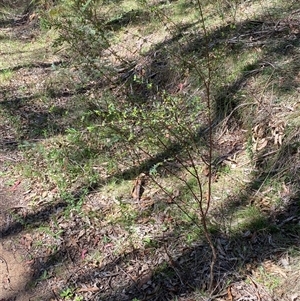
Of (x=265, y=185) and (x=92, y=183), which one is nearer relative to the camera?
(x=265, y=185)

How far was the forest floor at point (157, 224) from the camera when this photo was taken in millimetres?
3461

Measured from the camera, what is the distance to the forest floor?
3461mm

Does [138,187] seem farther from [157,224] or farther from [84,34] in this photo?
[84,34]

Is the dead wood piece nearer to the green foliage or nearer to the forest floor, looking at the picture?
the forest floor

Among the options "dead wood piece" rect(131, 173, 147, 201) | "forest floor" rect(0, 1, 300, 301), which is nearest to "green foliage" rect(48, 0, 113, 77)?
"forest floor" rect(0, 1, 300, 301)

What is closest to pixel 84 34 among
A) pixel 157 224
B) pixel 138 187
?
pixel 138 187

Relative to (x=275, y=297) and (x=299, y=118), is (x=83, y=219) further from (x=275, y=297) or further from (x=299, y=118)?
(x=299, y=118)

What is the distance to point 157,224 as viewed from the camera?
4.04 m

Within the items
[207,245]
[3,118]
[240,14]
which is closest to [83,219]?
[207,245]

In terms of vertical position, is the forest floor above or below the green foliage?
below

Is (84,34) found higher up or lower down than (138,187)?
higher up

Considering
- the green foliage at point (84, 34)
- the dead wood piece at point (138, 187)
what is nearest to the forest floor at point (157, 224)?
the dead wood piece at point (138, 187)

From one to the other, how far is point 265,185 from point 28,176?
8.99 feet

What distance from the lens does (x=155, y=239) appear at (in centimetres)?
388
